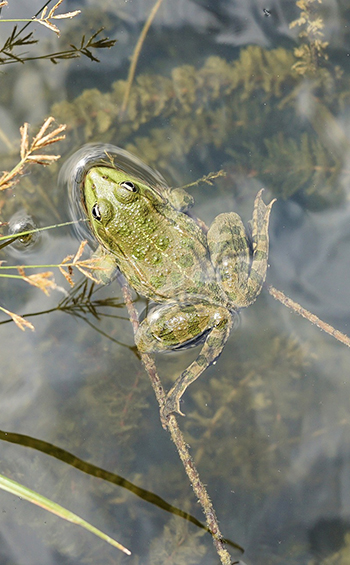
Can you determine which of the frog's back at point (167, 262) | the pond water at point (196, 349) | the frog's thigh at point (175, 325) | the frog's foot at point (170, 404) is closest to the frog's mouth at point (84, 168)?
the pond water at point (196, 349)

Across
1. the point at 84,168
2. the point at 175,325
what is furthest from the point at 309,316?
the point at 84,168

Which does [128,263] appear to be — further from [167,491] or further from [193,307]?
[167,491]

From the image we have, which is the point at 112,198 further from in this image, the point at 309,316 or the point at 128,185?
the point at 309,316

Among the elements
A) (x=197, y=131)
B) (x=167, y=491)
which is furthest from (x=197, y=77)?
(x=167, y=491)

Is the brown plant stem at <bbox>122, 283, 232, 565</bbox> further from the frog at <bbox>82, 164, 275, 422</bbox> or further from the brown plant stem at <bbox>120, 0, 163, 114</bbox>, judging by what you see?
the brown plant stem at <bbox>120, 0, 163, 114</bbox>

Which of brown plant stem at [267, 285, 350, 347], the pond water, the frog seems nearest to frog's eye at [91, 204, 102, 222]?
the frog

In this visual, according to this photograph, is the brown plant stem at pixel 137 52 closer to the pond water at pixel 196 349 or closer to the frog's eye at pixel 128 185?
the pond water at pixel 196 349
